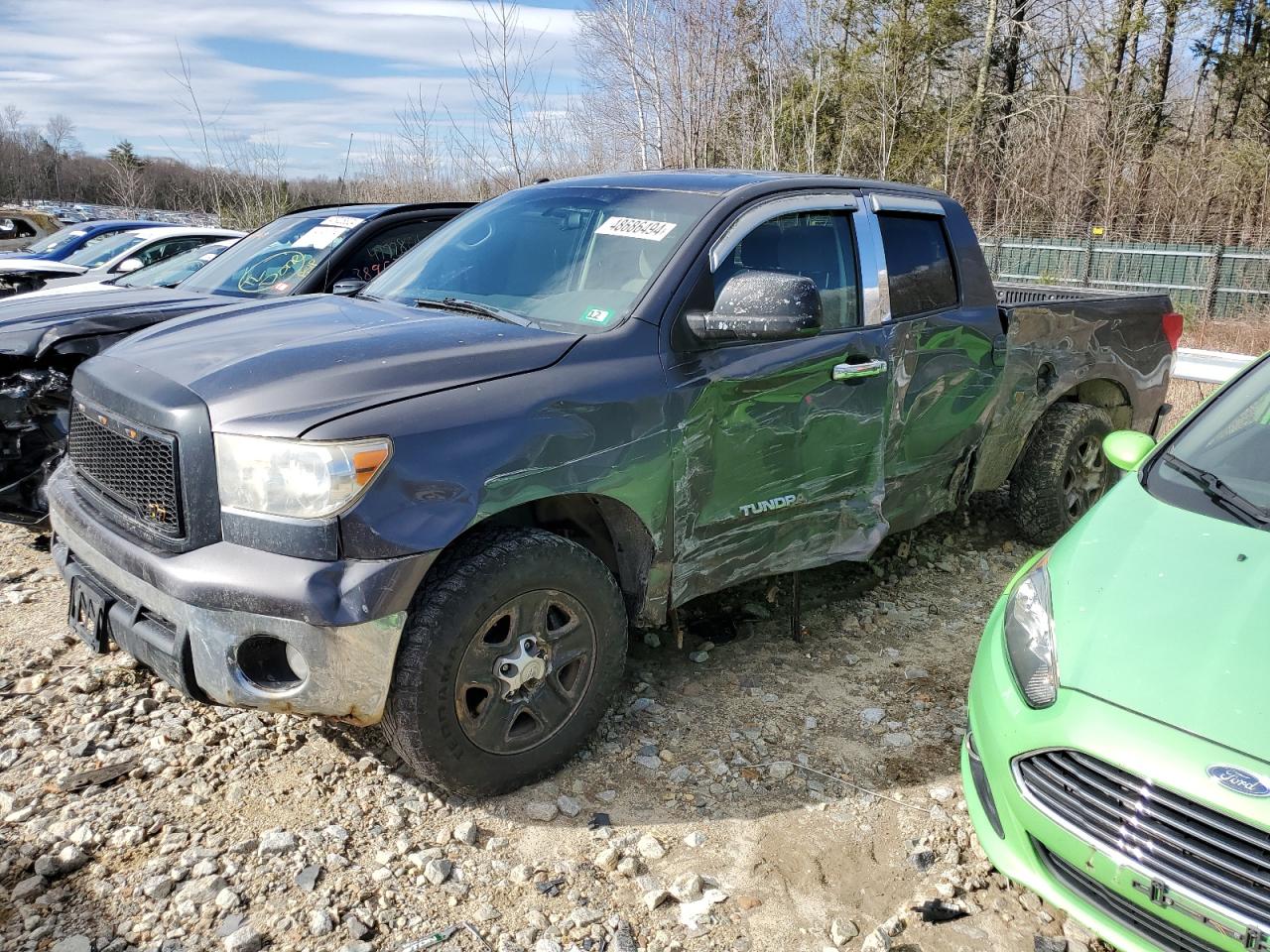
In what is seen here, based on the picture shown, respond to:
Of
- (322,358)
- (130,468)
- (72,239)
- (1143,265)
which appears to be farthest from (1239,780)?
(1143,265)

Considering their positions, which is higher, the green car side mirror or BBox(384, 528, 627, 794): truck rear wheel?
the green car side mirror

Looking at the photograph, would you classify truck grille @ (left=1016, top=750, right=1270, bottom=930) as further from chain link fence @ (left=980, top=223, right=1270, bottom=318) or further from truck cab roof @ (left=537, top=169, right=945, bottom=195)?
chain link fence @ (left=980, top=223, right=1270, bottom=318)

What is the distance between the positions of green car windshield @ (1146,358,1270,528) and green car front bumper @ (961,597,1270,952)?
2.53 ft

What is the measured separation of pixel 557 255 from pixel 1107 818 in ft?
8.41

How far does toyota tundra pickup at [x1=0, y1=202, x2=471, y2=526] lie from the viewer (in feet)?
14.5

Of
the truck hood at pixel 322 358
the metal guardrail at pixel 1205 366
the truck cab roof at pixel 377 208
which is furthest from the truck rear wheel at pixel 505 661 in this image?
the metal guardrail at pixel 1205 366

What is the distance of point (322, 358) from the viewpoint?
2832 millimetres

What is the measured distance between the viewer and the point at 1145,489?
2840mm

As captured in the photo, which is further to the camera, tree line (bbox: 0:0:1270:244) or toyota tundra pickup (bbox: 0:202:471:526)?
tree line (bbox: 0:0:1270:244)

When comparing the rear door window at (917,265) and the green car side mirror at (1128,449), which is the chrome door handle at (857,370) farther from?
the green car side mirror at (1128,449)

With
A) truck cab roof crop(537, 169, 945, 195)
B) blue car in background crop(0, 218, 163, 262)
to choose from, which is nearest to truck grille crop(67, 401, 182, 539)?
truck cab roof crop(537, 169, 945, 195)

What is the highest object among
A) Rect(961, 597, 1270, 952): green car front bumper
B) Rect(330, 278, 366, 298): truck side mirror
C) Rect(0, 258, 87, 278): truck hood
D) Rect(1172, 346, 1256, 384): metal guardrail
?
Rect(330, 278, 366, 298): truck side mirror

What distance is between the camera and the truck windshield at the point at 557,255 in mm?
3359

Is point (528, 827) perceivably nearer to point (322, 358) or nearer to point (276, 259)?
point (322, 358)
